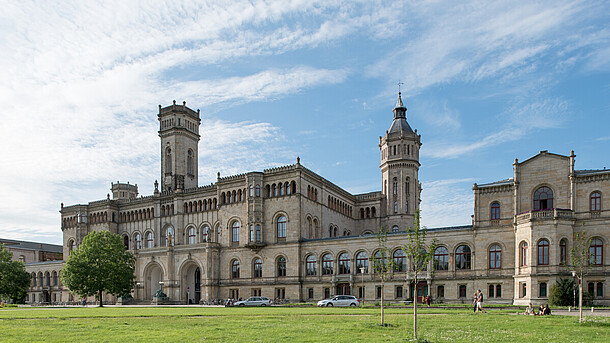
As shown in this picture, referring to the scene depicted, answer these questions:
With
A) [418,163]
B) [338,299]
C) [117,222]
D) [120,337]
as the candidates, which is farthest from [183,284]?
[120,337]

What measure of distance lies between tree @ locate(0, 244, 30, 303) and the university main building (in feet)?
28.2

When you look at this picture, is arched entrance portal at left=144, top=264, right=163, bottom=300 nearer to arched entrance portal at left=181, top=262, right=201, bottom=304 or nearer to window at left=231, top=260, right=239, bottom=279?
arched entrance portal at left=181, top=262, right=201, bottom=304

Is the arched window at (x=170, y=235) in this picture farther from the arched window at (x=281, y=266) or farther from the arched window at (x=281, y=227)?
the arched window at (x=281, y=266)

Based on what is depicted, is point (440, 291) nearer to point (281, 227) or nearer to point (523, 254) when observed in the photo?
point (523, 254)

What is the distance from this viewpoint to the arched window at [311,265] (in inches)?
2815

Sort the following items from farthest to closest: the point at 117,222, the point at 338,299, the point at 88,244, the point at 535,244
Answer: the point at 117,222 → the point at 88,244 → the point at 338,299 → the point at 535,244

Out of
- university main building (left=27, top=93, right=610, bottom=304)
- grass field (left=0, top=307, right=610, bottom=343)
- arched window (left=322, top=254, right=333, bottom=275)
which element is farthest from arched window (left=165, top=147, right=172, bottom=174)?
grass field (left=0, top=307, right=610, bottom=343)

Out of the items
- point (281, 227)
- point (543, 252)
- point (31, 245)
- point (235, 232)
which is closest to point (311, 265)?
point (281, 227)

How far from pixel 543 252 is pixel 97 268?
52.7m

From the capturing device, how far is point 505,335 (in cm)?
2358

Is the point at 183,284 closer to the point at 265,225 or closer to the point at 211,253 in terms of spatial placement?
the point at 211,253

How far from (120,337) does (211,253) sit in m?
55.3

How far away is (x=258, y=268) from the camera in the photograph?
246 ft

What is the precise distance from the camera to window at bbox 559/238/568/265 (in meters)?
53.8
